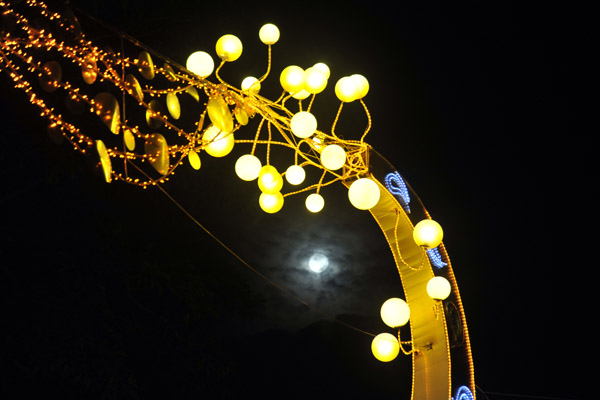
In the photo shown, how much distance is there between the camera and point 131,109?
483 cm

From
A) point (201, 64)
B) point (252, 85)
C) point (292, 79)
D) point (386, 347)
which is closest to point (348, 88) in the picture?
point (292, 79)

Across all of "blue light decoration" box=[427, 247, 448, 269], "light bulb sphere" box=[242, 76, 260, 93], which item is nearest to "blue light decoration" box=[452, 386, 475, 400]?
"blue light decoration" box=[427, 247, 448, 269]

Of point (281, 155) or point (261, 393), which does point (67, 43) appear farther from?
Answer: point (261, 393)

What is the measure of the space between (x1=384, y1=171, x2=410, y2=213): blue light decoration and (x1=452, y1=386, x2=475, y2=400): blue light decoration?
101 centimetres

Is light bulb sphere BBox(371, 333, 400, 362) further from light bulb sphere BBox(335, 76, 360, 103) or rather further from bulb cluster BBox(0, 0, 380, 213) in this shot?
light bulb sphere BBox(335, 76, 360, 103)

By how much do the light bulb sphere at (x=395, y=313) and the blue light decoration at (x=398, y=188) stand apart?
61 cm

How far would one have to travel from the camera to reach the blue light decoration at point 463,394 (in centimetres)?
270

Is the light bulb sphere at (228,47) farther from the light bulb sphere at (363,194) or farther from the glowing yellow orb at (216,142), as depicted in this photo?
the light bulb sphere at (363,194)

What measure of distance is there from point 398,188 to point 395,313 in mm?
806

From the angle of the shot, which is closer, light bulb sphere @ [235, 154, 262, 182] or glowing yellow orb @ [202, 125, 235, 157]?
glowing yellow orb @ [202, 125, 235, 157]

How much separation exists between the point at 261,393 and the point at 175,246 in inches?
197

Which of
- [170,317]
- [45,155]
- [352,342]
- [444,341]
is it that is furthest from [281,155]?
[352,342]

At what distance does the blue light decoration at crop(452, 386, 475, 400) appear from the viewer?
2.70 m

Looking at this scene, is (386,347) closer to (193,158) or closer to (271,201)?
(271,201)
